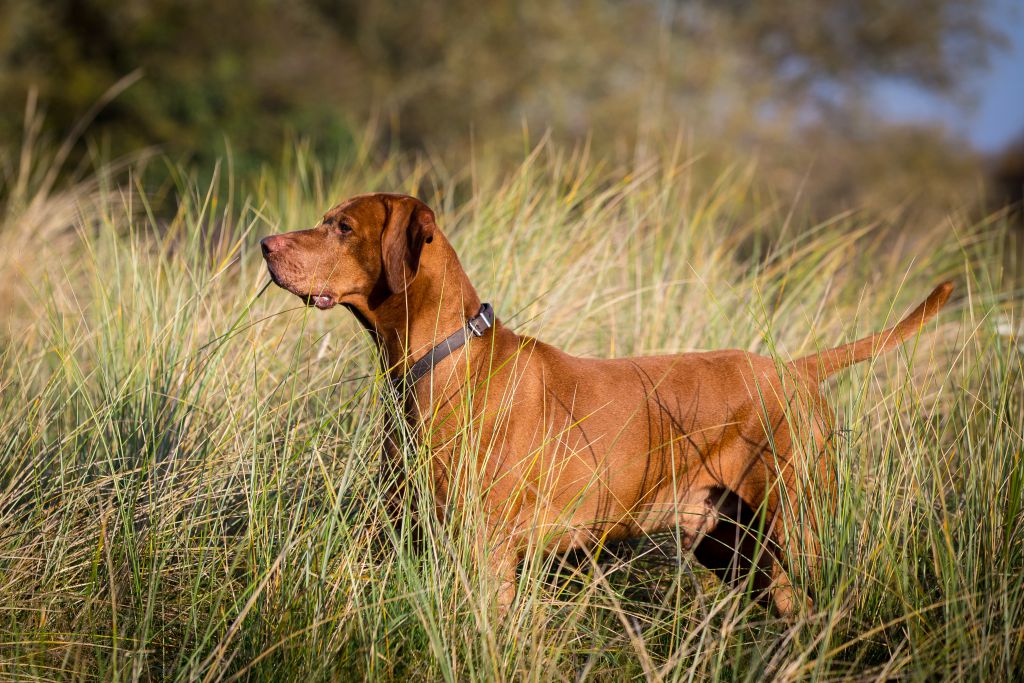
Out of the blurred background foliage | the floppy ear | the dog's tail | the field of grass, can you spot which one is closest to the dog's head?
the floppy ear

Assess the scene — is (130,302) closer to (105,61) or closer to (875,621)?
(875,621)

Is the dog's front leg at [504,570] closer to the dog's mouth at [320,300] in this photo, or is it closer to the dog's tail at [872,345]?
the dog's mouth at [320,300]

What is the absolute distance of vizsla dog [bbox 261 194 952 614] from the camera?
301cm

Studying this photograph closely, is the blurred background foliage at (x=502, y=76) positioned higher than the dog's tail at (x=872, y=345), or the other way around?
the blurred background foliage at (x=502, y=76)

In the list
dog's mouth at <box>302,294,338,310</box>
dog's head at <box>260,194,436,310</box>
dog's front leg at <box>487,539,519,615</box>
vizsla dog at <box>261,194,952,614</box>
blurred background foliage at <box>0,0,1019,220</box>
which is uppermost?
blurred background foliage at <box>0,0,1019,220</box>

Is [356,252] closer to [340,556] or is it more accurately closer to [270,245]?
[270,245]

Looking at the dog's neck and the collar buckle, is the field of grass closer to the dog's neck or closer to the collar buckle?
the dog's neck

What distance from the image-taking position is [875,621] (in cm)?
272

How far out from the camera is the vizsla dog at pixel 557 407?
3008mm

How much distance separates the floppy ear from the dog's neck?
→ 0.19 ft

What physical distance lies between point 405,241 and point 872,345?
1504 millimetres

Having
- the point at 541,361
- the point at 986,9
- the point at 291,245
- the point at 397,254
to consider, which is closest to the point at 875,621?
the point at 541,361

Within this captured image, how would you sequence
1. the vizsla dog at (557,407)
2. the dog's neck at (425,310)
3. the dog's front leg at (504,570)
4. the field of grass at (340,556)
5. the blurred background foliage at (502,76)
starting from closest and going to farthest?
the field of grass at (340,556) < the dog's front leg at (504,570) < the vizsla dog at (557,407) < the dog's neck at (425,310) < the blurred background foliage at (502,76)

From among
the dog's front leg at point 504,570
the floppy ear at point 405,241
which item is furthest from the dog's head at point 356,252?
the dog's front leg at point 504,570
